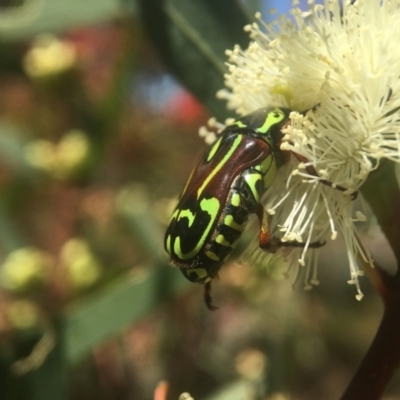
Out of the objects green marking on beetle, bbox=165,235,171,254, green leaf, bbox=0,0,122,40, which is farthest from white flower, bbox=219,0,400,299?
green leaf, bbox=0,0,122,40

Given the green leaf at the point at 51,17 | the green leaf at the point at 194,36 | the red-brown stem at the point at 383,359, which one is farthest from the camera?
the green leaf at the point at 51,17

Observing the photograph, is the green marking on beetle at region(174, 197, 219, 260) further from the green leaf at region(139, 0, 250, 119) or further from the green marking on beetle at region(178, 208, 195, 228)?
the green leaf at region(139, 0, 250, 119)

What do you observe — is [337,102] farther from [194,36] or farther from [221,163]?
[194,36]

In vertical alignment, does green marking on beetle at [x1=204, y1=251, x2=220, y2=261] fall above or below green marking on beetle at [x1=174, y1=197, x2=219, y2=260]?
below

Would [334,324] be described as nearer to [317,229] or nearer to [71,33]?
[317,229]

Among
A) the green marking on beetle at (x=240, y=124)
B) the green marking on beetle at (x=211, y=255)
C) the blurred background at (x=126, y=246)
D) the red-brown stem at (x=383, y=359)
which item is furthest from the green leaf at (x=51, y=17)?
the red-brown stem at (x=383, y=359)

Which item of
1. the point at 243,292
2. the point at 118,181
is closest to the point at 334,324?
the point at 243,292

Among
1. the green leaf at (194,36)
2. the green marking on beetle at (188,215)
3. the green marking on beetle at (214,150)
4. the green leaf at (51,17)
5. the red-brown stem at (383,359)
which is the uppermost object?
the green leaf at (51,17)

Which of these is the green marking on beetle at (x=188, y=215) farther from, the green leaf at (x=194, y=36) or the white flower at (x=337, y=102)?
the green leaf at (x=194, y=36)

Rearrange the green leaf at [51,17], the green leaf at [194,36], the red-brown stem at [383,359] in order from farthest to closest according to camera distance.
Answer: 1. the green leaf at [51,17]
2. the green leaf at [194,36]
3. the red-brown stem at [383,359]
